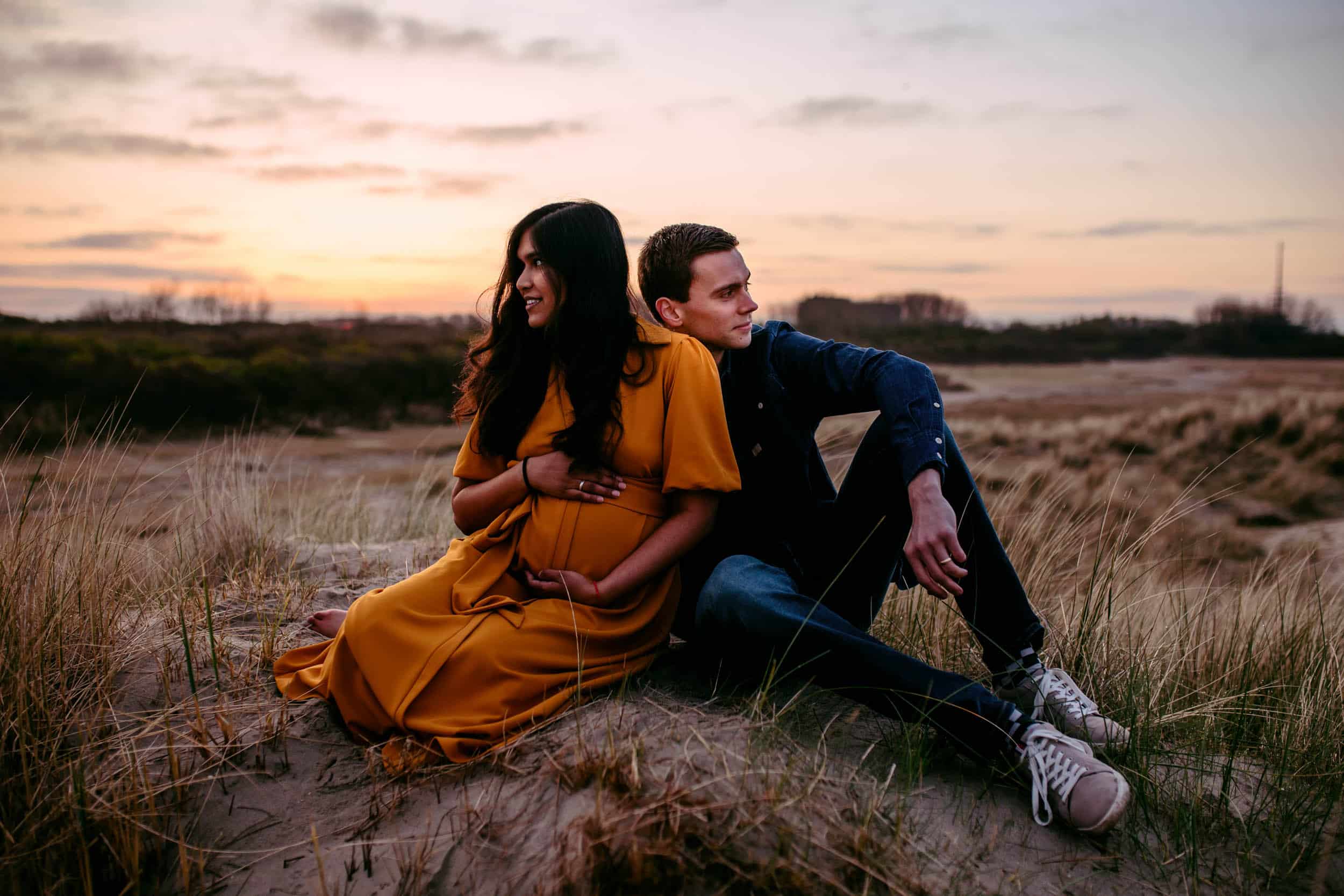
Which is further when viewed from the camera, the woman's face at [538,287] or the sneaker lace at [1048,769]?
the woman's face at [538,287]

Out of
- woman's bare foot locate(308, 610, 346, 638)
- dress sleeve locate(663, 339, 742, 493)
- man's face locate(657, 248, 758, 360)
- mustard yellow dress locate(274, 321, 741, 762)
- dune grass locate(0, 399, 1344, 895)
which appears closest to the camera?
dune grass locate(0, 399, 1344, 895)

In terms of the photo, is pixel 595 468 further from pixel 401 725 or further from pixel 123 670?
pixel 123 670

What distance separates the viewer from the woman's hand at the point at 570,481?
2.58 meters

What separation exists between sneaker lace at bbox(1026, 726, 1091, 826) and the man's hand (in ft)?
1.45

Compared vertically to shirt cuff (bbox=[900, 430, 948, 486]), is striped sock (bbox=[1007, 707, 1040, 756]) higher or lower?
lower

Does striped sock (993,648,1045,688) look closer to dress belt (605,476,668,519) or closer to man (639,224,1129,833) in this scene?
man (639,224,1129,833)

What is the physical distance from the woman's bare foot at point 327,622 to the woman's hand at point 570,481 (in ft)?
3.59

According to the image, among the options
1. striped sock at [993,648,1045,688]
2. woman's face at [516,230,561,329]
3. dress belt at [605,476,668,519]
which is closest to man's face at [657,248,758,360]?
woman's face at [516,230,561,329]

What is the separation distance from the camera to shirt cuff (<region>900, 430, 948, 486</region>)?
8.45ft

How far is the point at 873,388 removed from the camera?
2.85 meters

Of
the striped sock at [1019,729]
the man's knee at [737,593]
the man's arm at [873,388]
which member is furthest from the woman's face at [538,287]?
the striped sock at [1019,729]

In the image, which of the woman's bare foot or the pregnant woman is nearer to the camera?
the pregnant woman

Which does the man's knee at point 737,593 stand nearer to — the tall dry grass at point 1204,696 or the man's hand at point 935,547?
the man's hand at point 935,547

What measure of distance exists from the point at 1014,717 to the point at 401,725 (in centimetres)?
172
